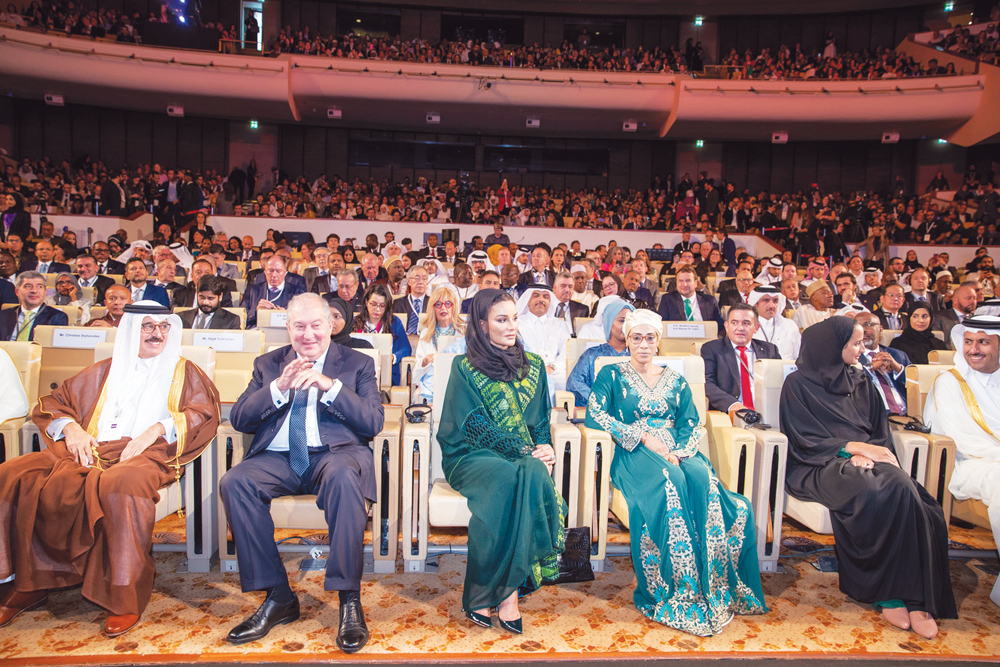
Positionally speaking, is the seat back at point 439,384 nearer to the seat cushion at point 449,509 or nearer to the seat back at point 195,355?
the seat cushion at point 449,509

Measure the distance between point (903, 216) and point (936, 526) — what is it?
11.6 metres

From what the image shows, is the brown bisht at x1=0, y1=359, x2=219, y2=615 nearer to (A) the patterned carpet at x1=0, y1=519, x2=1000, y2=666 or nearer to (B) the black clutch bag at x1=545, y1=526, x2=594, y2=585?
(A) the patterned carpet at x1=0, y1=519, x2=1000, y2=666

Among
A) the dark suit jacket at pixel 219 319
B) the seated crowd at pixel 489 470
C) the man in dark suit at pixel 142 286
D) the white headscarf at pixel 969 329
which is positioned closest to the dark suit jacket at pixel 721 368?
the seated crowd at pixel 489 470

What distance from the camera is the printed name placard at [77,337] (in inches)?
140

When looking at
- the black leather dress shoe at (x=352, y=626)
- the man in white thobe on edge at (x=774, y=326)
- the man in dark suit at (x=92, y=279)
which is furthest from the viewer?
the man in dark suit at (x=92, y=279)

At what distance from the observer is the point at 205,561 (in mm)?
2785

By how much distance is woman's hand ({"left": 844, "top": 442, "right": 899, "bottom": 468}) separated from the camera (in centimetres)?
273

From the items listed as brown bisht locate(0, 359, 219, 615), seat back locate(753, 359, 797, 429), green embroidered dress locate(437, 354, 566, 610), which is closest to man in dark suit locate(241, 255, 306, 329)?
brown bisht locate(0, 359, 219, 615)

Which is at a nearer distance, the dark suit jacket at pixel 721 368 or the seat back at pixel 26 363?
the seat back at pixel 26 363

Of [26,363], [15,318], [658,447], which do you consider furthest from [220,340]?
[658,447]

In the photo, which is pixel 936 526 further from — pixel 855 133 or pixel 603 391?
pixel 855 133

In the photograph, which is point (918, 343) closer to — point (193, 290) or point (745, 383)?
point (745, 383)

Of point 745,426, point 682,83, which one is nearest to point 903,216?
point 682,83

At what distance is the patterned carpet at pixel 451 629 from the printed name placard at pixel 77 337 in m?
1.44
